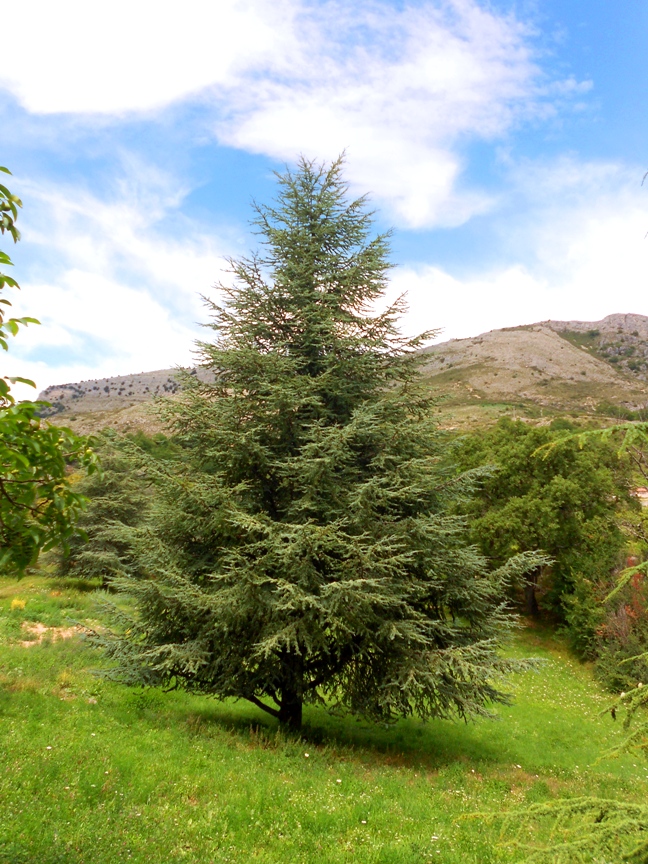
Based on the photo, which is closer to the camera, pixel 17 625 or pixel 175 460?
pixel 175 460

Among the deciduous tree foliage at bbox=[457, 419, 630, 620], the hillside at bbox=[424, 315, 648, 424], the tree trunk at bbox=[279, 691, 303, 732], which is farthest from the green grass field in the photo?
the hillside at bbox=[424, 315, 648, 424]

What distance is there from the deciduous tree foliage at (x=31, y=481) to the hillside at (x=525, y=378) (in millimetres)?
65552

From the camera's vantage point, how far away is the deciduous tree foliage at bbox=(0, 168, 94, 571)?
3.23 meters

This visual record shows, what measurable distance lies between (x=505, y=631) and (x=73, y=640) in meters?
12.3

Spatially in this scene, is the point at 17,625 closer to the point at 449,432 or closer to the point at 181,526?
the point at 181,526

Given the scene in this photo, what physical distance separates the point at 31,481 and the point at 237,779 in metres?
5.57

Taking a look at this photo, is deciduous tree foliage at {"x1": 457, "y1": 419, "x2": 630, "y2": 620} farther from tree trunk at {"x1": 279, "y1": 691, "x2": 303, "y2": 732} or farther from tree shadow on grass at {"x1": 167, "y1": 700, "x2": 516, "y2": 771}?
tree trunk at {"x1": 279, "y1": 691, "x2": 303, "y2": 732}

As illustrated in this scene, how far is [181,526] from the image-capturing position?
9.57m

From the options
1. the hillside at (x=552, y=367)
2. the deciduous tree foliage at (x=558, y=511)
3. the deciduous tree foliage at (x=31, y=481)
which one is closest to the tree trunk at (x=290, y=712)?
the deciduous tree foliage at (x=31, y=481)

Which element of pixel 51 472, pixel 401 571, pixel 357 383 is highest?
pixel 357 383

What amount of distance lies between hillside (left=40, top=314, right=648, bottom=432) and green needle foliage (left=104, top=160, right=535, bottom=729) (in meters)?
57.6

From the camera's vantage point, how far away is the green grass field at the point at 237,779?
5.18 meters

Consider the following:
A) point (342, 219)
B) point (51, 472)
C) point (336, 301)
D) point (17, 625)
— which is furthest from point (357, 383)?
point (17, 625)

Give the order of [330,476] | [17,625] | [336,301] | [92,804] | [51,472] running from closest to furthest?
[51,472]
[92,804]
[330,476]
[336,301]
[17,625]
